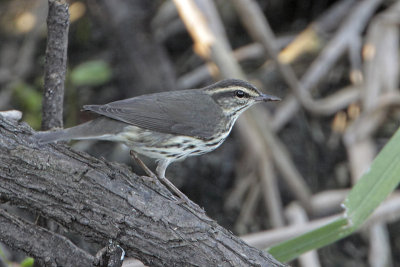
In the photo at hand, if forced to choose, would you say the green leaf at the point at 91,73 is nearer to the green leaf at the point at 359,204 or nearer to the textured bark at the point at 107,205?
the textured bark at the point at 107,205

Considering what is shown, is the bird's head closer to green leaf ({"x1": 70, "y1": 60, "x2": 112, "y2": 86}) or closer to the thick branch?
the thick branch

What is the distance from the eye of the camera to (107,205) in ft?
9.17

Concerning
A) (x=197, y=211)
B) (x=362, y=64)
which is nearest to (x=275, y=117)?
(x=362, y=64)

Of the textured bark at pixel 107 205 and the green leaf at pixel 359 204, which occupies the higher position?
the green leaf at pixel 359 204

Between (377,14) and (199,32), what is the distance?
2308 millimetres

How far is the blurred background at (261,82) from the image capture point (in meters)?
5.48

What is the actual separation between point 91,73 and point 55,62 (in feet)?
9.82

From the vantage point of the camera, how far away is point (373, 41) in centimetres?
602

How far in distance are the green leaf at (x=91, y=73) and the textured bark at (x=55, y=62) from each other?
268 cm

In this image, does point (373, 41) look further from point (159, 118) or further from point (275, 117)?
point (159, 118)

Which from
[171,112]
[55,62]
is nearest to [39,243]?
[55,62]

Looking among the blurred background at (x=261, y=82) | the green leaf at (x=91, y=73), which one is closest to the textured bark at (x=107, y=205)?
the blurred background at (x=261, y=82)

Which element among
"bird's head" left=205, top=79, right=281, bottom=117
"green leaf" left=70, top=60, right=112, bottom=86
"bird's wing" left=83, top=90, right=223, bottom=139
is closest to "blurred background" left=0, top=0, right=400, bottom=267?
"green leaf" left=70, top=60, right=112, bottom=86

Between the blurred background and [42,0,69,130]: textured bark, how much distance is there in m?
2.07
